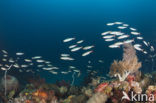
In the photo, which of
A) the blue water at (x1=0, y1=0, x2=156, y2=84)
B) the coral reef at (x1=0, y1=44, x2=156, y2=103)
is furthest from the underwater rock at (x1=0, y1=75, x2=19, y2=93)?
the blue water at (x1=0, y1=0, x2=156, y2=84)

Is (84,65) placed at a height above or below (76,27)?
below

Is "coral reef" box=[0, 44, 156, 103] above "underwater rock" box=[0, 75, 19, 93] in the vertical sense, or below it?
above

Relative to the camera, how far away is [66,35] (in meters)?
64.8

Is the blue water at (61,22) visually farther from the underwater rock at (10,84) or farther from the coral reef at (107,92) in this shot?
the coral reef at (107,92)

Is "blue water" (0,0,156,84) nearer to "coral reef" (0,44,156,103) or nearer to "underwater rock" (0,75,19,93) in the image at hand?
"underwater rock" (0,75,19,93)

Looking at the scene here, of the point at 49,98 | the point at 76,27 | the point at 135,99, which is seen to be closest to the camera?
the point at 135,99

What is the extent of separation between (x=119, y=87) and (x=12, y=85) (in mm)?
8816

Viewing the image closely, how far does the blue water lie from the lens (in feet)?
167

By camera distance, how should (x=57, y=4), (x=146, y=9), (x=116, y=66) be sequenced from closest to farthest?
(x=116, y=66), (x=146, y=9), (x=57, y=4)

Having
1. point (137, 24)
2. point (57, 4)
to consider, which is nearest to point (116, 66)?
point (137, 24)

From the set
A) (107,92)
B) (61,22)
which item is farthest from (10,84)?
(61,22)

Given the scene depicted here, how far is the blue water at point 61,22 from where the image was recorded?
50975 mm

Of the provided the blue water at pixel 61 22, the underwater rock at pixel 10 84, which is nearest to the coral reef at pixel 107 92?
the underwater rock at pixel 10 84

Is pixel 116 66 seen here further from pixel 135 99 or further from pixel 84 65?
pixel 84 65
